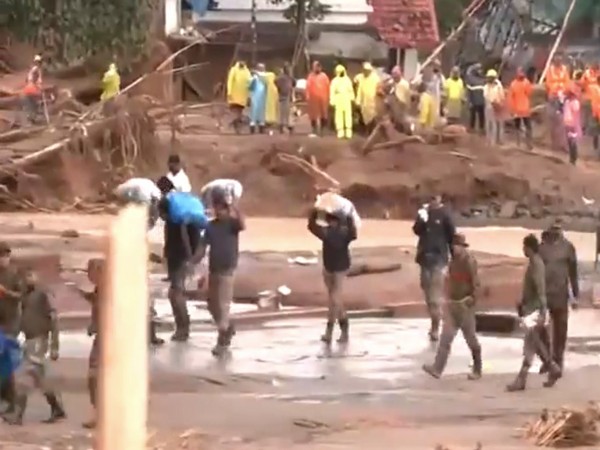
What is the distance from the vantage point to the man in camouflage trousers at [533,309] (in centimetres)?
1172

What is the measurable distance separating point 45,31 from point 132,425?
14.2 meters

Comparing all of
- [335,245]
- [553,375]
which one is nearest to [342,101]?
[335,245]

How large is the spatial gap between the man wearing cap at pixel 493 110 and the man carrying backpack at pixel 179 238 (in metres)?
15.9

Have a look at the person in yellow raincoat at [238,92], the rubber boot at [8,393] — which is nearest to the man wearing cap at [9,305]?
the rubber boot at [8,393]

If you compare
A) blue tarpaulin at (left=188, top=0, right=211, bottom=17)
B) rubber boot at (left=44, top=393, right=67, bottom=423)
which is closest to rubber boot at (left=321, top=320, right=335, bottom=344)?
rubber boot at (left=44, top=393, right=67, bottom=423)

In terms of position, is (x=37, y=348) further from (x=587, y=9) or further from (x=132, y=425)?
(x=587, y=9)

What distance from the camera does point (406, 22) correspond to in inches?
1384

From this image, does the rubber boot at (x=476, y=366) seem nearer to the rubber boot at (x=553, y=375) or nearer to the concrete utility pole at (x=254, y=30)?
the rubber boot at (x=553, y=375)

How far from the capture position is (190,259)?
44.3 feet

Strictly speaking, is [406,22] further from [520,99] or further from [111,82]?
[111,82]

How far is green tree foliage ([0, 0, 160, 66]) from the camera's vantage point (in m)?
14.7

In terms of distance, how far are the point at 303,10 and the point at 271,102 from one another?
30.8ft

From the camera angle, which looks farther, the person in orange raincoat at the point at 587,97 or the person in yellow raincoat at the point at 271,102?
the person in orange raincoat at the point at 587,97

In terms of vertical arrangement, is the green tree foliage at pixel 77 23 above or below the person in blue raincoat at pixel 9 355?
above
